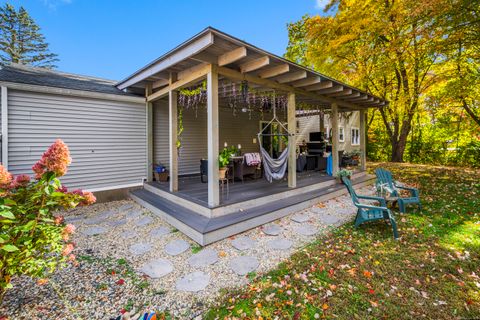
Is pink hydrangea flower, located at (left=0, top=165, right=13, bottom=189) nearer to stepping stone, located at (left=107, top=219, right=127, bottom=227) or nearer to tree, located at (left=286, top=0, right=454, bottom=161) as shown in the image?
stepping stone, located at (left=107, top=219, right=127, bottom=227)

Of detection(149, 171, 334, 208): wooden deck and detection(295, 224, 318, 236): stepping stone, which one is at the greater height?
detection(149, 171, 334, 208): wooden deck

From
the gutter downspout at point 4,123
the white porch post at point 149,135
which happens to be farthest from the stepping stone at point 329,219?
the gutter downspout at point 4,123

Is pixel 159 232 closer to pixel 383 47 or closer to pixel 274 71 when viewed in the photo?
pixel 274 71

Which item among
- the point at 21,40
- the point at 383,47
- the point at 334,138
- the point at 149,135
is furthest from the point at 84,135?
the point at 21,40

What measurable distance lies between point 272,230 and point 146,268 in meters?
2.16

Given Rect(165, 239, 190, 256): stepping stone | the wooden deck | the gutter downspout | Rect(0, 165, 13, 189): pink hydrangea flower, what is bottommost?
Rect(165, 239, 190, 256): stepping stone

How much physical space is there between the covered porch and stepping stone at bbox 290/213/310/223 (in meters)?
0.26

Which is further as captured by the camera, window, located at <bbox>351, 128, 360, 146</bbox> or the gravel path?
window, located at <bbox>351, 128, 360, 146</bbox>

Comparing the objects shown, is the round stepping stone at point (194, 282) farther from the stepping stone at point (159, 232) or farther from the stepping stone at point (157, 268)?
the stepping stone at point (159, 232)

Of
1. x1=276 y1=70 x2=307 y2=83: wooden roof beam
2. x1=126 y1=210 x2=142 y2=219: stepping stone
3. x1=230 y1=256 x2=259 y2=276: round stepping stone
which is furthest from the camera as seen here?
x1=126 y1=210 x2=142 y2=219: stepping stone

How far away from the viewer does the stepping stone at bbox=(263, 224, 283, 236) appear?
3871mm

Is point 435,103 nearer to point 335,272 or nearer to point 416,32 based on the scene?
point 416,32

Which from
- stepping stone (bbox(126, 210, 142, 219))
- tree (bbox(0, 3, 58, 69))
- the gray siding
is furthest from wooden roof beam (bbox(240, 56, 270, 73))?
tree (bbox(0, 3, 58, 69))

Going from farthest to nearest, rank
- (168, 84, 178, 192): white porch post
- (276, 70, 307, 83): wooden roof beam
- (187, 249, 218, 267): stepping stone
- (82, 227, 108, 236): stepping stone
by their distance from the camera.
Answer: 1. (168, 84, 178, 192): white porch post
2. (276, 70, 307, 83): wooden roof beam
3. (82, 227, 108, 236): stepping stone
4. (187, 249, 218, 267): stepping stone
